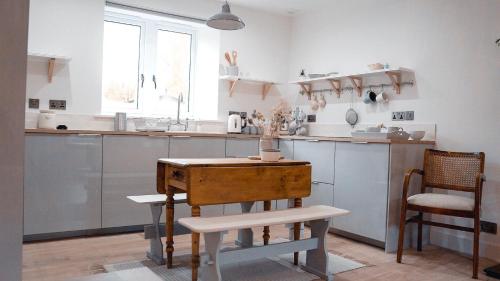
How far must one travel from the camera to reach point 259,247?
2.50 m

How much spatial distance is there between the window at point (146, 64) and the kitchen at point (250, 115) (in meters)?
0.01

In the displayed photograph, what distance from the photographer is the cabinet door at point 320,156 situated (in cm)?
391

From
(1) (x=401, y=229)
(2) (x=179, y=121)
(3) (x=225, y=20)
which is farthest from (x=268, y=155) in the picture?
(2) (x=179, y=121)

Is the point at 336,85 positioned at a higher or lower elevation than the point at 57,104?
higher

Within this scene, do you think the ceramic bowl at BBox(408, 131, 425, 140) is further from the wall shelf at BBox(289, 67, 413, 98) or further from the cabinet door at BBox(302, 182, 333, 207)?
the cabinet door at BBox(302, 182, 333, 207)

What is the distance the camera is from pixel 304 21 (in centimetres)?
513

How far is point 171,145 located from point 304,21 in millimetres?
2379

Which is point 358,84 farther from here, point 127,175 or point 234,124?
point 127,175

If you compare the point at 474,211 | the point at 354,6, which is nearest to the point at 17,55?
the point at 474,211

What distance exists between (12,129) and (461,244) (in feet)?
Answer: 11.1

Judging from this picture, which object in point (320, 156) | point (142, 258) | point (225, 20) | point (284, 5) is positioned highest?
point (284, 5)

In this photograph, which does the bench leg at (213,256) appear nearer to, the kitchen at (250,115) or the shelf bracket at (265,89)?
the kitchen at (250,115)

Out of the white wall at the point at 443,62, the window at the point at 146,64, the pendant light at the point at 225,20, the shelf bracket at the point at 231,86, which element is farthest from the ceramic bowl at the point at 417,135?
the window at the point at 146,64

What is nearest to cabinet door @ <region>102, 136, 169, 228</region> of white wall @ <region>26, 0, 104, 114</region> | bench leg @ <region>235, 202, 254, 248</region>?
white wall @ <region>26, 0, 104, 114</region>
